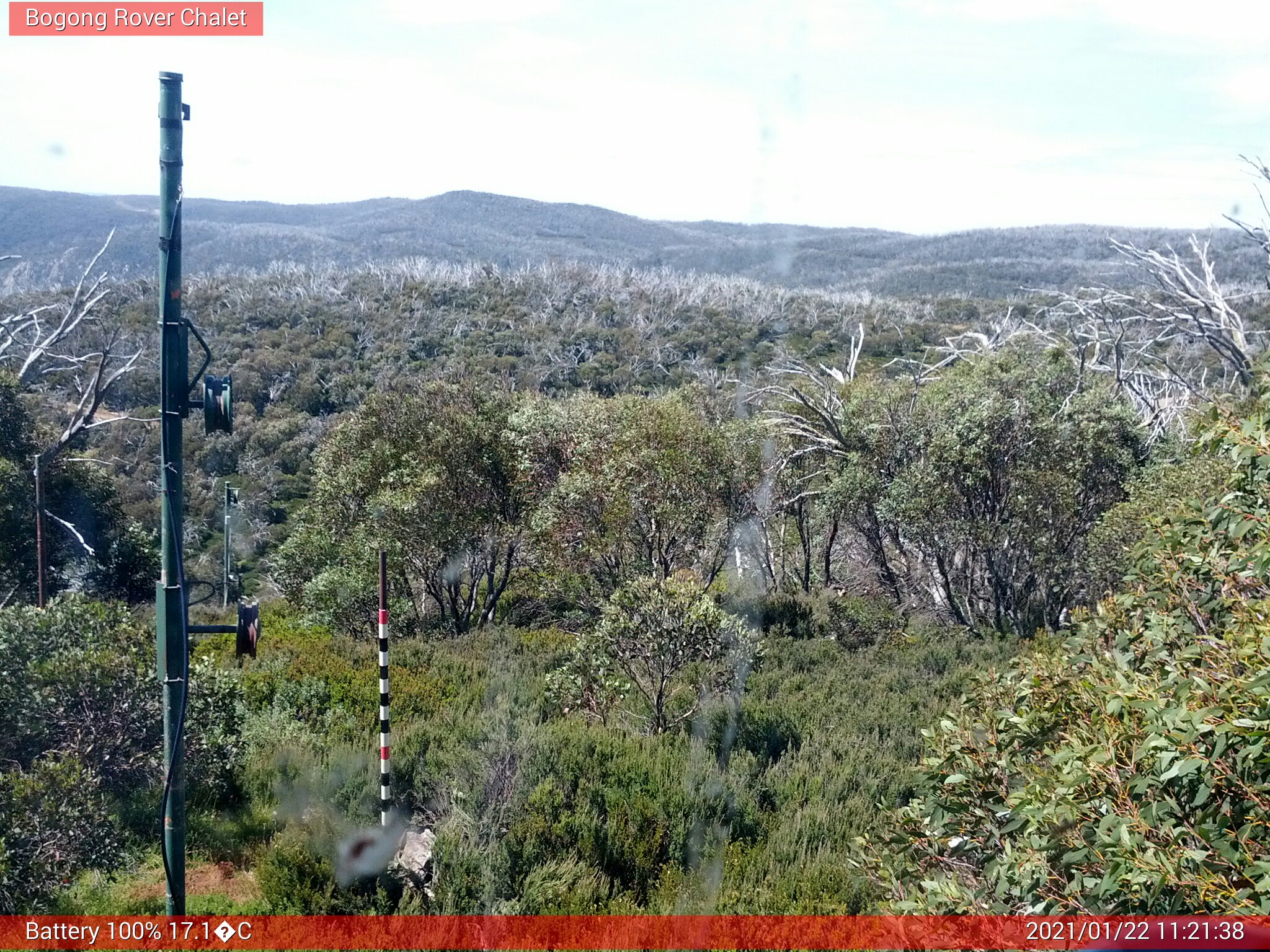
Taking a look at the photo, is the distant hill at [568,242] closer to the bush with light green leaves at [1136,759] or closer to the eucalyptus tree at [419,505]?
the eucalyptus tree at [419,505]

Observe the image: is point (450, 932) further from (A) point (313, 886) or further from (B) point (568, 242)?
(B) point (568, 242)

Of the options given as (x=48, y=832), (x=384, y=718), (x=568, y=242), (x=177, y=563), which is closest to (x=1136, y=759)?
(x=177, y=563)

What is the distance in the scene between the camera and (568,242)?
74.8 metres

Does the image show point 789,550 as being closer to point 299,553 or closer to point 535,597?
point 535,597

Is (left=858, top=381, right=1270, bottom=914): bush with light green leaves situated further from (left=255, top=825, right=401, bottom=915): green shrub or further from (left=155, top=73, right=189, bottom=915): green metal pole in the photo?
(left=155, top=73, right=189, bottom=915): green metal pole

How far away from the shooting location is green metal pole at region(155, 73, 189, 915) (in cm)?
340

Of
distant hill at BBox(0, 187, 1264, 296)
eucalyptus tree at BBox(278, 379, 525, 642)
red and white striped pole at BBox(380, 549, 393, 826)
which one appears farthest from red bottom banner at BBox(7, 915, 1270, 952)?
distant hill at BBox(0, 187, 1264, 296)

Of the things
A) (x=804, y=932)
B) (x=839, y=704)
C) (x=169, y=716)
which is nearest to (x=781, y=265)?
(x=839, y=704)

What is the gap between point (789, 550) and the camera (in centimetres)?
1606

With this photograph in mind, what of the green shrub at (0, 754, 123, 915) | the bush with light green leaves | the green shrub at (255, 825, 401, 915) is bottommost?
the green shrub at (255, 825, 401, 915)

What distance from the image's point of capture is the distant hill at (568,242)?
4147cm

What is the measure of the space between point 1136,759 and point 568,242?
246ft

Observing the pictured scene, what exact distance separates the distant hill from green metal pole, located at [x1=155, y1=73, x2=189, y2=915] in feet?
78.6

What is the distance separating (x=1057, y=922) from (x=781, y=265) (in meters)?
9.68
